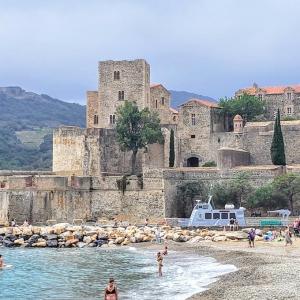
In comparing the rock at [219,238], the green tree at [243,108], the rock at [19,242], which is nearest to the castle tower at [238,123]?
the green tree at [243,108]

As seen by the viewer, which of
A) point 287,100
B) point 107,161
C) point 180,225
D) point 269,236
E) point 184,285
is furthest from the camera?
point 287,100

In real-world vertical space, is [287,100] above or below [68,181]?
above

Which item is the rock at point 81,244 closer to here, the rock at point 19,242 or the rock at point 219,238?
the rock at point 19,242

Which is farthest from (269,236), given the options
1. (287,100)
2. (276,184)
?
(287,100)

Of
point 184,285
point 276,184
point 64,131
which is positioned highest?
point 64,131

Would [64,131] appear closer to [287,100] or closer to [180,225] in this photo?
[180,225]

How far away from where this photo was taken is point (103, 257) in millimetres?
36562

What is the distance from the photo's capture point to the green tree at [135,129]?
56.7 m

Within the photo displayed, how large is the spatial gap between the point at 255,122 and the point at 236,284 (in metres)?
35.5

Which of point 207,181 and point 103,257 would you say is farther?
point 207,181

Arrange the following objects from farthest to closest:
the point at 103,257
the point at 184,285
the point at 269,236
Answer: the point at 269,236 < the point at 103,257 < the point at 184,285

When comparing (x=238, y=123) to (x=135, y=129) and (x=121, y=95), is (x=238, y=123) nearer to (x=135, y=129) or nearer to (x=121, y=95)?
(x=135, y=129)

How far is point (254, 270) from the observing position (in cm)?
2802

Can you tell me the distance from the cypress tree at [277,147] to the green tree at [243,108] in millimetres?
9613
